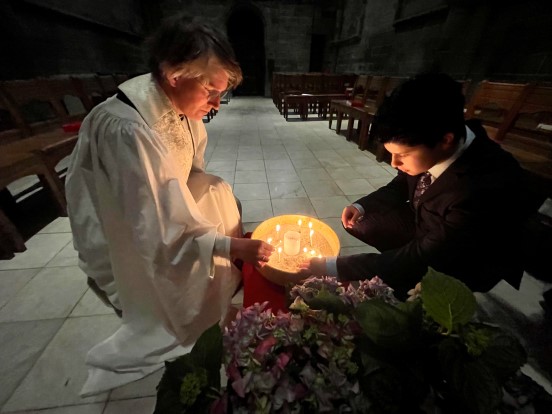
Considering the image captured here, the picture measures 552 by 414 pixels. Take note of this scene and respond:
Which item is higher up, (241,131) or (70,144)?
(70,144)

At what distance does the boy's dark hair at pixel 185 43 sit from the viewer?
3.34 ft

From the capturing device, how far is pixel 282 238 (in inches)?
65.4

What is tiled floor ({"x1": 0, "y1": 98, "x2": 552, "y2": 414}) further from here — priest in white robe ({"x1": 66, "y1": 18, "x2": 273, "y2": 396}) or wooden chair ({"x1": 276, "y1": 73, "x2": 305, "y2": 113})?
wooden chair ({"x1": 276, "y1": 73, "x2": 305, "y2": 113})

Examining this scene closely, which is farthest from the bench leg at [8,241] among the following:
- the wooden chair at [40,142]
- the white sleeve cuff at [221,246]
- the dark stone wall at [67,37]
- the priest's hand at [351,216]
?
the dark stone wall at [67,37]

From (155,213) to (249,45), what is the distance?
16.8 metres

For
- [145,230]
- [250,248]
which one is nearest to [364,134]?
[250,248]

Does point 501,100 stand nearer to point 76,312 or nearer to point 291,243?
point 291,243

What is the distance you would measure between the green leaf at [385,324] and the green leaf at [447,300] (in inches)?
2.2

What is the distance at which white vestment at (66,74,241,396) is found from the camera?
1.10m

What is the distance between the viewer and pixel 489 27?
5.17 meters

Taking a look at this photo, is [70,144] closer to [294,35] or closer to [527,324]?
[527,324]

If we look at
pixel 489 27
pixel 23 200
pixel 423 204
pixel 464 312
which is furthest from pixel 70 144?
pixel 489 27

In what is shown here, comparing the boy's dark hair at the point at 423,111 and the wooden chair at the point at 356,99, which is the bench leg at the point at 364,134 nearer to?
the wooden chair at the point at 356,99

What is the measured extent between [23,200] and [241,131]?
452cm
